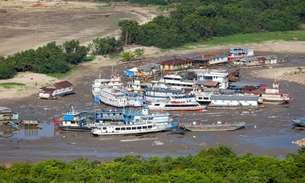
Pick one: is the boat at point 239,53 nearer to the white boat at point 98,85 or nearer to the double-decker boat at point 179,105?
the white boat at point 98,85

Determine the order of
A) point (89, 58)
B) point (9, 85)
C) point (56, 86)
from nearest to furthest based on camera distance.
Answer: point (56, 86), point (9, 85), point (89, 58)

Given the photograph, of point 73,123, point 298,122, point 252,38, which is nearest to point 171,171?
point 73,123

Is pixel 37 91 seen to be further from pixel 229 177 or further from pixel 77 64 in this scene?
pixel 229 177

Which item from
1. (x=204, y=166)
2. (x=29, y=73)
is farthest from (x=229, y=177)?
(x=29, y=73)

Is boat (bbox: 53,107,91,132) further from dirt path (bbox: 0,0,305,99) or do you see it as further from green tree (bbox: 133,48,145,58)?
green tree (bbox: 133,48,145,58)

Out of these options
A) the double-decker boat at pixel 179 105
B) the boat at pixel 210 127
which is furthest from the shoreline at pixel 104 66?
the boat at pixel 210 127

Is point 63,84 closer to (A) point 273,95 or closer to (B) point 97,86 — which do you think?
(B) point 97,86
